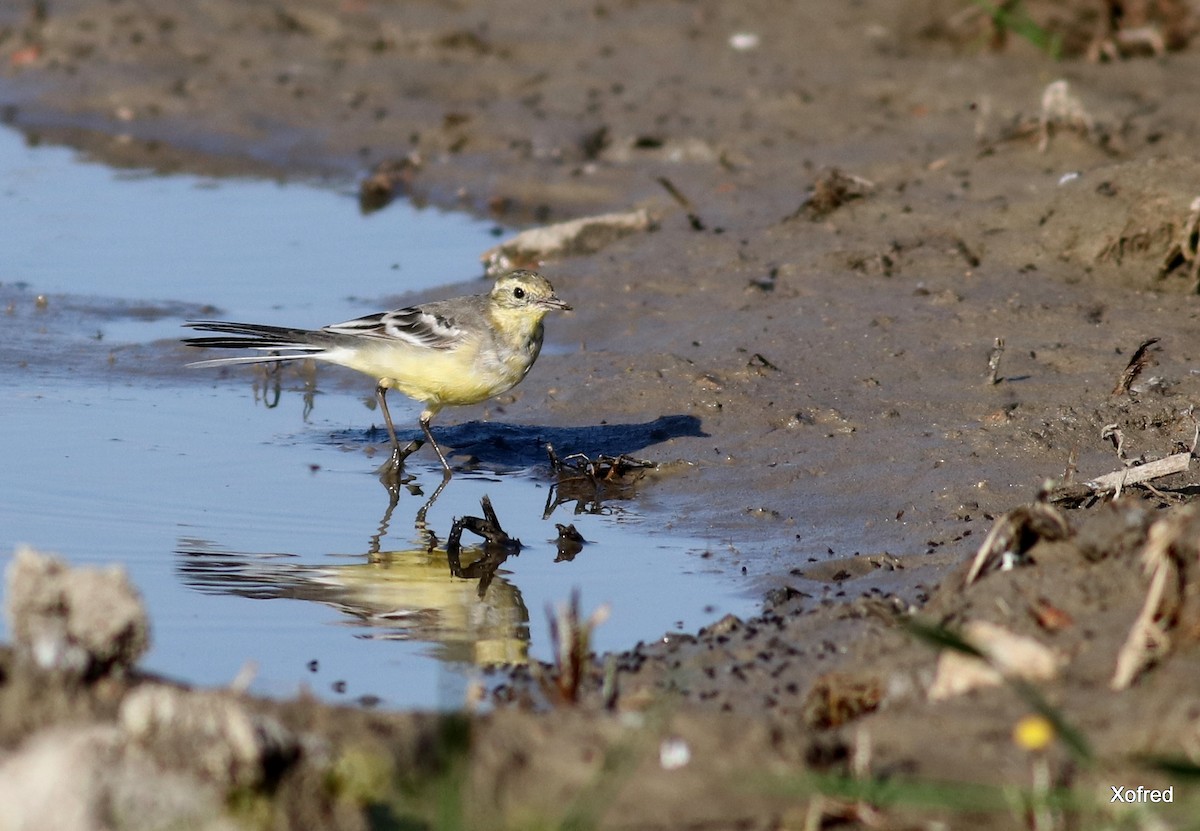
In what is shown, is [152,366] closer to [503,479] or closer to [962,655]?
[503,479]

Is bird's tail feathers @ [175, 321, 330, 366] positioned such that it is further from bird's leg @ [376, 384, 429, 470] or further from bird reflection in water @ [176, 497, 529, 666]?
bird reflection in water @ [176, 497, 529, 666]

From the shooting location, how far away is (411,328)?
348 inches

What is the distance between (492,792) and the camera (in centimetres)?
375

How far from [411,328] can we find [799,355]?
2.25 meters

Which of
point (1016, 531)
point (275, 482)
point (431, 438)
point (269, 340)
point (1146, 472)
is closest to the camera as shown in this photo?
point (1016, 531)

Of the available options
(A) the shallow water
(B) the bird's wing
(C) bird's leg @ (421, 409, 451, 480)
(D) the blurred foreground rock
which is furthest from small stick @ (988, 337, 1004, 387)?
(D) the blurred foreground rock

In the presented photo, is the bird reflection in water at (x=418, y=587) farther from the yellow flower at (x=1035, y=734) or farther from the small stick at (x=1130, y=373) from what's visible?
the small stick at (x=1130, y=373)

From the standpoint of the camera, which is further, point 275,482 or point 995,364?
point 995,364

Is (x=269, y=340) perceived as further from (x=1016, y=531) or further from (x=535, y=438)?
(x=1016, y=531)

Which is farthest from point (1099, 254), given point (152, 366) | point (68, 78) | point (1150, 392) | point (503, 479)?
point (68, 78)

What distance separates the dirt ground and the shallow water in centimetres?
50

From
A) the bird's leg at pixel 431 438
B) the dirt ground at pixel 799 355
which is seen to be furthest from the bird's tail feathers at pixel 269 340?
the dirt ground at pixel 799 355

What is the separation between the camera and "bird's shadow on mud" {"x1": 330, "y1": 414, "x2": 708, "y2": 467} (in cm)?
881

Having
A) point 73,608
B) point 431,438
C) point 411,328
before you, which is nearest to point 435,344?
point 411,328
